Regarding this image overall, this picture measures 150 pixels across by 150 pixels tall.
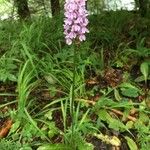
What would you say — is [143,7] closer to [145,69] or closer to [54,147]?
[145,69]

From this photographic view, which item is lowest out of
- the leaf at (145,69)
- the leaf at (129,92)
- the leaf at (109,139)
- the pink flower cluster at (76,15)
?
the leaf at (109,139)

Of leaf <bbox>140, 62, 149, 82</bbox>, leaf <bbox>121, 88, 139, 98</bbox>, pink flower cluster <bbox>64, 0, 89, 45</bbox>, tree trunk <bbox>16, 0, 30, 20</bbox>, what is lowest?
leaf <bbox>121, 88, 139, 98</bbox>

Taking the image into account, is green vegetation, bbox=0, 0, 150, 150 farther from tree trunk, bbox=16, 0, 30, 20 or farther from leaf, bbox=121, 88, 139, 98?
tree trunk, bbox=16, 0, 30, 20

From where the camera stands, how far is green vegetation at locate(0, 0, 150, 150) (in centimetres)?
343

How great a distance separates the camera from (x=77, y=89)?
381 cm

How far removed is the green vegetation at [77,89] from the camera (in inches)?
135

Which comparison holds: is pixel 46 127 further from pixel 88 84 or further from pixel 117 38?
pixel 117 38

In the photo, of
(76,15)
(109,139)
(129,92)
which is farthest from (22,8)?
(76,15)

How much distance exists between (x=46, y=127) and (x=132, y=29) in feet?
6.65

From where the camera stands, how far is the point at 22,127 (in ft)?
11.6

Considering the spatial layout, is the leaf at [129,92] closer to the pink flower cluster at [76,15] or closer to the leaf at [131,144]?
the leaf at [131,144]

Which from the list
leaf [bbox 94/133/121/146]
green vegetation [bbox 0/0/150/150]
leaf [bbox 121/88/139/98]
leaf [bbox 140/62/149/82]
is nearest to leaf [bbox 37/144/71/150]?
green vegetation [bbox 0/0/150/150]

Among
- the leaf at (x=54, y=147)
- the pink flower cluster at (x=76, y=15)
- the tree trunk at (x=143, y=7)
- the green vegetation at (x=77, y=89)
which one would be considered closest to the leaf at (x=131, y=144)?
the green vegetation at (x=77, y=89)

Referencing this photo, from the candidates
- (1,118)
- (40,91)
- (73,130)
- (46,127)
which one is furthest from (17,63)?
(73,130)
